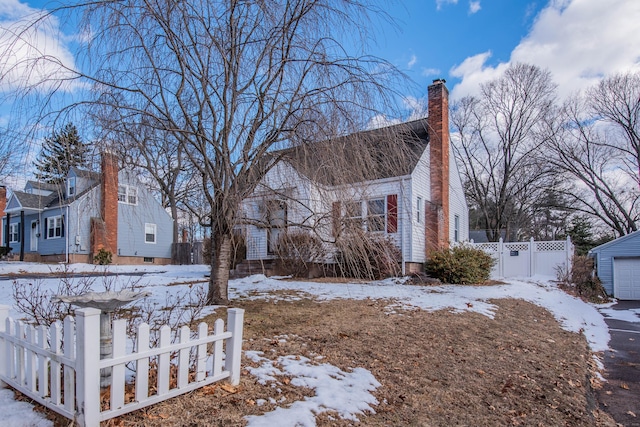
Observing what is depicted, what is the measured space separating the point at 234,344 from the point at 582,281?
57.4 ft

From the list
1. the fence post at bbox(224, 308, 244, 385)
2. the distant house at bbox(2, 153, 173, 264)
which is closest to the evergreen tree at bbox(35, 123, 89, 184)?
the fence post at bbox(224, 308, 244, 385)

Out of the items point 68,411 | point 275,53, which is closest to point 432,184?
point 275,53

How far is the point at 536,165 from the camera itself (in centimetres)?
2580

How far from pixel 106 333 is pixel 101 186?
3767 mm

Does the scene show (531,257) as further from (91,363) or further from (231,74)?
(91,363)

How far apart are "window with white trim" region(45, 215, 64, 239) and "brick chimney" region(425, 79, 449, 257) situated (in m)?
20.2

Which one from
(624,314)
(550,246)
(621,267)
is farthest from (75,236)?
(621,267)

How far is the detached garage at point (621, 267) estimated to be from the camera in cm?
1759

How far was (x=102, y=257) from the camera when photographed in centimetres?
2027

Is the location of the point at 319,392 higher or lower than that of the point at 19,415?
lower

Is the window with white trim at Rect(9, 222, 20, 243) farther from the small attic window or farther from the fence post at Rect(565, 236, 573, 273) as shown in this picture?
the fence post at Rect(565, 236, 573, 273)

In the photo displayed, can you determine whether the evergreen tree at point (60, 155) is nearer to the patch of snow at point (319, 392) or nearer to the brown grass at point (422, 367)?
the brown grass at point (422, 367)

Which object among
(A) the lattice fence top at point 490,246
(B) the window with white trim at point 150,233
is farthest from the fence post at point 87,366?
(B) the window with white trim at point 150,233

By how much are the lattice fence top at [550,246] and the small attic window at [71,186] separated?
56.9 feet
